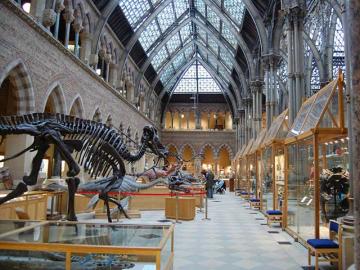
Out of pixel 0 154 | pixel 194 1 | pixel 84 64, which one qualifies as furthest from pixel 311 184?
pixel 194 1

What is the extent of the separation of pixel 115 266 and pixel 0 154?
1537cm

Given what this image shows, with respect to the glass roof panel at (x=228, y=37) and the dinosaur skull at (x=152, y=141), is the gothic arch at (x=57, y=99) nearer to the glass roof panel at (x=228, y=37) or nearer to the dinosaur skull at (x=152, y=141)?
the dinosaur skull at (x=152, y=141)

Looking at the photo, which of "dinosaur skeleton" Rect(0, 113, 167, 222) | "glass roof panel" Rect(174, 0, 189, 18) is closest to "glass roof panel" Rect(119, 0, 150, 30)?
"glass roof panel" Rect(174, 0, 189, 18)

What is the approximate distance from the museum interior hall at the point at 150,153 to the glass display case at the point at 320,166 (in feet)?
0.10

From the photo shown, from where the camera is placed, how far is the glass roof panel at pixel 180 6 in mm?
28978

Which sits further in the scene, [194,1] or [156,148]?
[194,1]

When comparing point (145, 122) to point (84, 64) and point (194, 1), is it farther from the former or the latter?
point (84, 64)

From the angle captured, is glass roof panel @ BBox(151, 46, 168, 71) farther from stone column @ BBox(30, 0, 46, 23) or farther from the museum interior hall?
stone column @ BBox(30, 0, 46, 23)

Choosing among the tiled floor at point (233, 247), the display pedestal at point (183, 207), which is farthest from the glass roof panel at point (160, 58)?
the tiled floor at point (233, 247)

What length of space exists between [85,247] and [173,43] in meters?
34.0

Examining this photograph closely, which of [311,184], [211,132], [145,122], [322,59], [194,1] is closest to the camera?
[311,184]

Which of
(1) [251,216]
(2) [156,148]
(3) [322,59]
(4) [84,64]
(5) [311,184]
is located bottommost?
(1) [251,216]

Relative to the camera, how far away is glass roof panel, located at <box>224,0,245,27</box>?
2393 centimetres

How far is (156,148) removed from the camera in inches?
291
